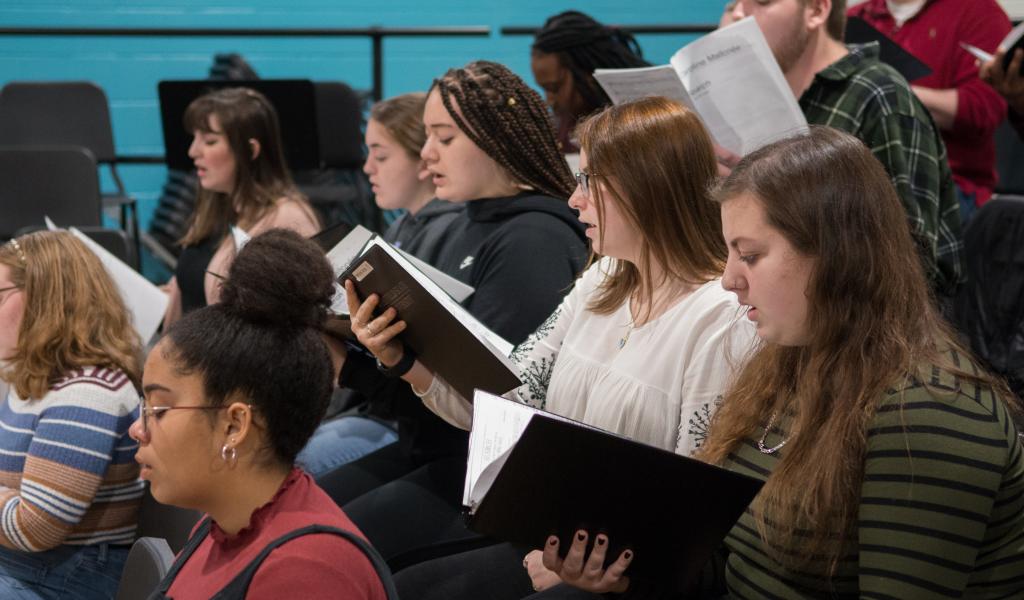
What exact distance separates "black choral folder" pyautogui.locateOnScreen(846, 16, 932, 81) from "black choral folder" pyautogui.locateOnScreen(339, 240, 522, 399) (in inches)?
67.6

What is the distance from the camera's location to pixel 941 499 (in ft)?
4.76

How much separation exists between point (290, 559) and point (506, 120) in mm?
1472

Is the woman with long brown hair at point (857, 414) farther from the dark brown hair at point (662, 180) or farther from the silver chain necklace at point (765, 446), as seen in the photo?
the dark brown hair at point (662, 180)

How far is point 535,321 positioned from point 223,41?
13.7 ft

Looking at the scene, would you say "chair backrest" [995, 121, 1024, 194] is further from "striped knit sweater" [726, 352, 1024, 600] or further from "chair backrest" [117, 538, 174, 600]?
"chair backrest" [117, 538, 174, 600]

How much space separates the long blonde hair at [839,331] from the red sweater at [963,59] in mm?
2174

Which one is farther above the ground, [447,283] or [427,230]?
[447,283]

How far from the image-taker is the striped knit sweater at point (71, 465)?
224 cm

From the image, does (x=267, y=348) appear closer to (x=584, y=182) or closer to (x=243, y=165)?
(x=584, y=182)

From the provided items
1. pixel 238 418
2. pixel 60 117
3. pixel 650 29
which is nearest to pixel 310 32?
pixel 60 117

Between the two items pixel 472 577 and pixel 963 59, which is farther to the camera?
pixel 963 59

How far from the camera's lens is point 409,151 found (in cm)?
340

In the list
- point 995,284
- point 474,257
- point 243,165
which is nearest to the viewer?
point 474,257

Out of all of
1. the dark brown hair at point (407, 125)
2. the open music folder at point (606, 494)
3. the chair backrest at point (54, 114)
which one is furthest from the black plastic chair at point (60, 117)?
the open music folder at point (606, 494)
